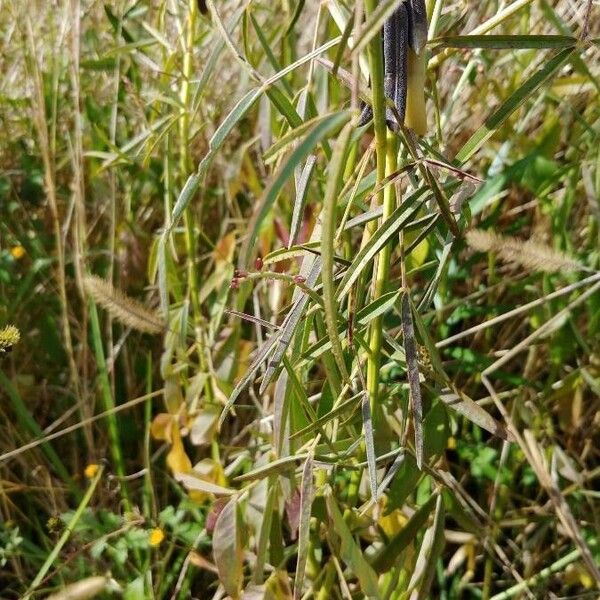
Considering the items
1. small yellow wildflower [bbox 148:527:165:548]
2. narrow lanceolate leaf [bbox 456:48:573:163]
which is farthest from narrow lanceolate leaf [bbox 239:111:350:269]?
small yellow wildflower [bbox 148:527:165:548]

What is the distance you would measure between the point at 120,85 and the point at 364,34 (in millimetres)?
948

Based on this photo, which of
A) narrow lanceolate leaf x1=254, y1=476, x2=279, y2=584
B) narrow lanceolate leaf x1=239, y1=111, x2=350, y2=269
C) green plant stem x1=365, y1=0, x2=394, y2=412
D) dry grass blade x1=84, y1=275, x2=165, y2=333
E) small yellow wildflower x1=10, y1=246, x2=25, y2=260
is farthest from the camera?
small yellow wildflower x1=10, y1=246, x2=25, y2=260

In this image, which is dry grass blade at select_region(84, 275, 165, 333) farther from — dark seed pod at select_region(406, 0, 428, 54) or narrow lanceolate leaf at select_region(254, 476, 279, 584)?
dark seed pod at select_region(406, 0, 428, 54)

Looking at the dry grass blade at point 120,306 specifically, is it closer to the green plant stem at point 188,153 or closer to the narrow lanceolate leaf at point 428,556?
the green plant stem at point 188,153

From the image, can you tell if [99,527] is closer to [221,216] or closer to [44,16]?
[221,216]

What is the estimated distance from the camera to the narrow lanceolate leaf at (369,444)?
2.03 ft

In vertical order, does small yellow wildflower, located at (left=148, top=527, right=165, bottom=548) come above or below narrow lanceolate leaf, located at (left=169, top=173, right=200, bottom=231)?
below

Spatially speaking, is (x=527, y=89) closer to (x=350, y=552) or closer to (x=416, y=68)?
(x=416, y=68)

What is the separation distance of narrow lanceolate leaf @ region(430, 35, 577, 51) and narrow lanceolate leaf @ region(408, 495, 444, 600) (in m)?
0.39

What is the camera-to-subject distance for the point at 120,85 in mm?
1312

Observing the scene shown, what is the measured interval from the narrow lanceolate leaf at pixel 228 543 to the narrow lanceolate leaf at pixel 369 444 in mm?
169

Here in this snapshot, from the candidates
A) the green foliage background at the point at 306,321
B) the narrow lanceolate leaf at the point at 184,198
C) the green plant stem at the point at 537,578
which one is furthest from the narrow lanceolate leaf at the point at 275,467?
the green plant stem at the point at 537,578

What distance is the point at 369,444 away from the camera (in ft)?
2.09

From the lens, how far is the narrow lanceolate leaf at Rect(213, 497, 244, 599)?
764 millimetres
